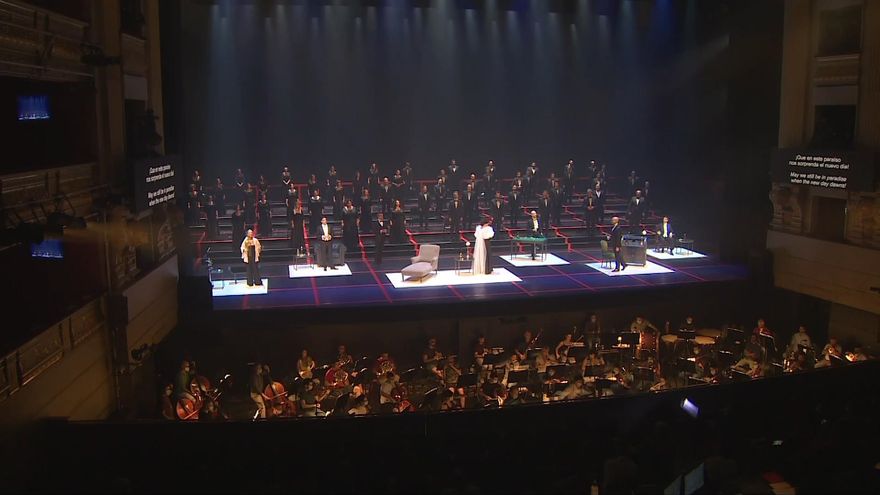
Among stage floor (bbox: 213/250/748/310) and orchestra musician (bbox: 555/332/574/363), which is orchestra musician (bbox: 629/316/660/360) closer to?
orchestra musician (bbox: 555/332/574/363)

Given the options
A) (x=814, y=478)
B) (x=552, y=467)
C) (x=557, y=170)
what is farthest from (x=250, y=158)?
(x=814, y=478)

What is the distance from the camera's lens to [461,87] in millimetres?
25312

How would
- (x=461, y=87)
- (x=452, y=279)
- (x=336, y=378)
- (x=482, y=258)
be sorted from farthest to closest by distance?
(x=461, y=87) < (x=482, y=258) < (x=452, y=279) < (x=336, y=378)

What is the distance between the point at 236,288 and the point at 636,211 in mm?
11101

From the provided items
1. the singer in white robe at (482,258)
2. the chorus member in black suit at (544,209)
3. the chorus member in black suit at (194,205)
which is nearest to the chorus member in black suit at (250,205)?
the chorus member in black suit at (194,205)

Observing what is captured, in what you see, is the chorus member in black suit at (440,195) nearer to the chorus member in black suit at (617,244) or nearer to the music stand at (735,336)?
the chorus member in black suit at (617,244)

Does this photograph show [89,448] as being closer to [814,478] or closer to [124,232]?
[124,232]

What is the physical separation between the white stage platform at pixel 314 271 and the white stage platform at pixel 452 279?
3.69 ft

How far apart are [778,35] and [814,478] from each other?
14115mm

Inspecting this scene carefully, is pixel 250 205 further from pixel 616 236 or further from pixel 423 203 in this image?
pixel 616 236

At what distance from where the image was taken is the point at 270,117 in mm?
24219

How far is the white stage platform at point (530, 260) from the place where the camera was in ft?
62.9

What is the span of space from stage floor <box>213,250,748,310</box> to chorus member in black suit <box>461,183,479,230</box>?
68.5 inches

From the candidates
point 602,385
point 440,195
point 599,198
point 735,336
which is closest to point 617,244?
point 599,198
